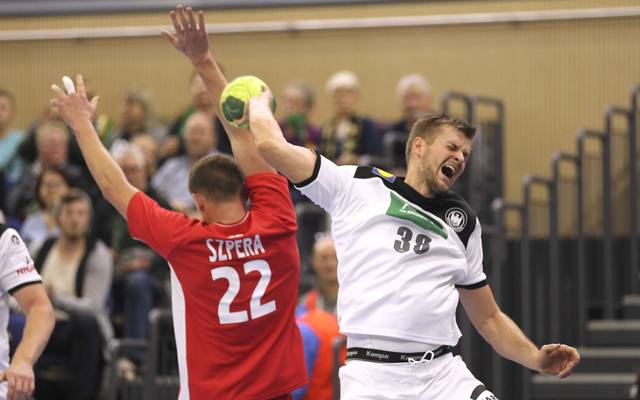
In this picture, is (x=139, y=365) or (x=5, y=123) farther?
(x=5, y=123)

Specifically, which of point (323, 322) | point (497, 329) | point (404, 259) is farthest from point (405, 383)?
point (323, 322)

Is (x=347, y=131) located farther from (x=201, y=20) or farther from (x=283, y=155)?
(x=283, y=155)

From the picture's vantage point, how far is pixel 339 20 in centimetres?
1471

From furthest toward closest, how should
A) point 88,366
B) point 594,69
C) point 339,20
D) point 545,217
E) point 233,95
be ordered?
point 339,20, point 594,69, point 545,217, point 88,366, point 233,95

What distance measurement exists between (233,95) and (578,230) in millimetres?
5527

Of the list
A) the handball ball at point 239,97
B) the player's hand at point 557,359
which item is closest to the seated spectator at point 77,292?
the handball ball at point 239,97

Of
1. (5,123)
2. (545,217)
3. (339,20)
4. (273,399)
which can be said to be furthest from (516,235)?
(273,399)

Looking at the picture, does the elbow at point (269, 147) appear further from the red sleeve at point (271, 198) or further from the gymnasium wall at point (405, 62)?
the gymnasium wall at point (405, 62)

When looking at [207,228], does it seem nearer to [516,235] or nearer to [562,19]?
[516,235]

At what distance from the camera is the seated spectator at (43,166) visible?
12867 millimetres

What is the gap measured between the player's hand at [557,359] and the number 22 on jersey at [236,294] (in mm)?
1406

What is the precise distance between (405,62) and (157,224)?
26.6 feet

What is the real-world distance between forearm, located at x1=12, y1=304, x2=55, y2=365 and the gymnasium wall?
6438 mm

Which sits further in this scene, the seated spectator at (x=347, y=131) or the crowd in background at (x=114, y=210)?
the seated spectator at (x=347, y=131)
